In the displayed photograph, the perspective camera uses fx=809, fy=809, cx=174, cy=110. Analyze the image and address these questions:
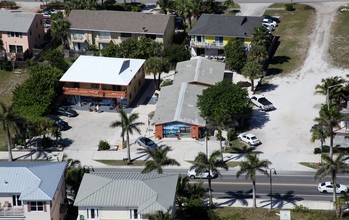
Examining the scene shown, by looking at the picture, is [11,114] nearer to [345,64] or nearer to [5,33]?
[5,33]

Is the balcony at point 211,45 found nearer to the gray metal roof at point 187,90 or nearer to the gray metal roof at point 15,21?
the gray metal roof at point 187,90

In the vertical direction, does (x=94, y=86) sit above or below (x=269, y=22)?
below

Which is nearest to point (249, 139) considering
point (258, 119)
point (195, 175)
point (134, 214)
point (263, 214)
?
point (258, 119)

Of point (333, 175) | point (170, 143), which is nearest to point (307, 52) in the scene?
point (170, 143)

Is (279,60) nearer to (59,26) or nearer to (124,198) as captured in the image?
(59,26)

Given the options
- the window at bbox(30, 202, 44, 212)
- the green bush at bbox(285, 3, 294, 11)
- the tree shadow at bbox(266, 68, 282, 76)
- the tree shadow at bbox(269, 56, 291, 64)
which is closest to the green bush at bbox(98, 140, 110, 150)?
the window at bbox(30, 202, 44, 212)

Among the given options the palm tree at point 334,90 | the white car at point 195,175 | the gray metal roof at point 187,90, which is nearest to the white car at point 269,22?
the gray metal roof at point 187,90
